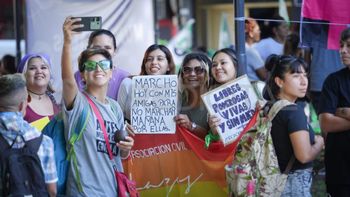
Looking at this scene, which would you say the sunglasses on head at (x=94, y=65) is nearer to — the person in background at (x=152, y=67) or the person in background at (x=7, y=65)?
the person in background at (x=152, y=67)

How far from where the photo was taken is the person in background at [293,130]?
4.87 m

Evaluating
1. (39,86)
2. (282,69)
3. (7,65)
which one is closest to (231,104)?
(282,69)

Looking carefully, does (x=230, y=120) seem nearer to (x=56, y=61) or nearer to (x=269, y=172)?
(x=269, y=172)

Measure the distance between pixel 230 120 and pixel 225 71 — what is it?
44 cm

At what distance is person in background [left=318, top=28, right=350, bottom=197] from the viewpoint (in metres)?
5.26

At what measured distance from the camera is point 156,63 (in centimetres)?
640

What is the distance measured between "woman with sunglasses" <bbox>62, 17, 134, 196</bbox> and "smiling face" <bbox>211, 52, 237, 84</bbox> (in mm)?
1215

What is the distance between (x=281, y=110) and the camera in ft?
16.2

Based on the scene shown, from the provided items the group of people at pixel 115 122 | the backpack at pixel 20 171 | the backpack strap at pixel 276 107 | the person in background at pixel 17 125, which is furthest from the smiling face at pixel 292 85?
the backpack at pixel 20 171

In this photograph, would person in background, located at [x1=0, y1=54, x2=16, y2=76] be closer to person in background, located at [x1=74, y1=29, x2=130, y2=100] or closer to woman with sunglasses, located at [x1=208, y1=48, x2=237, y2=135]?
person in background, located at [x1=74, y1=29, x2=130, y2=100]

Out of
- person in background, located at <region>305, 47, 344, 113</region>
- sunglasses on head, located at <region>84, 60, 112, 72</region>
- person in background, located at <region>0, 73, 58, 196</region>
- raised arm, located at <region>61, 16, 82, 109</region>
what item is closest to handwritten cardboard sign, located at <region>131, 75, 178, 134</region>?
sunglasses on head, located at <region>84, 60, 112, 72</region>

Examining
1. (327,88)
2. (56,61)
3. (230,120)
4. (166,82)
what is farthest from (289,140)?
(56,61)

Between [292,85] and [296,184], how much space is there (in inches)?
27.0

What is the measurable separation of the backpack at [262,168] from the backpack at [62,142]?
111cm
